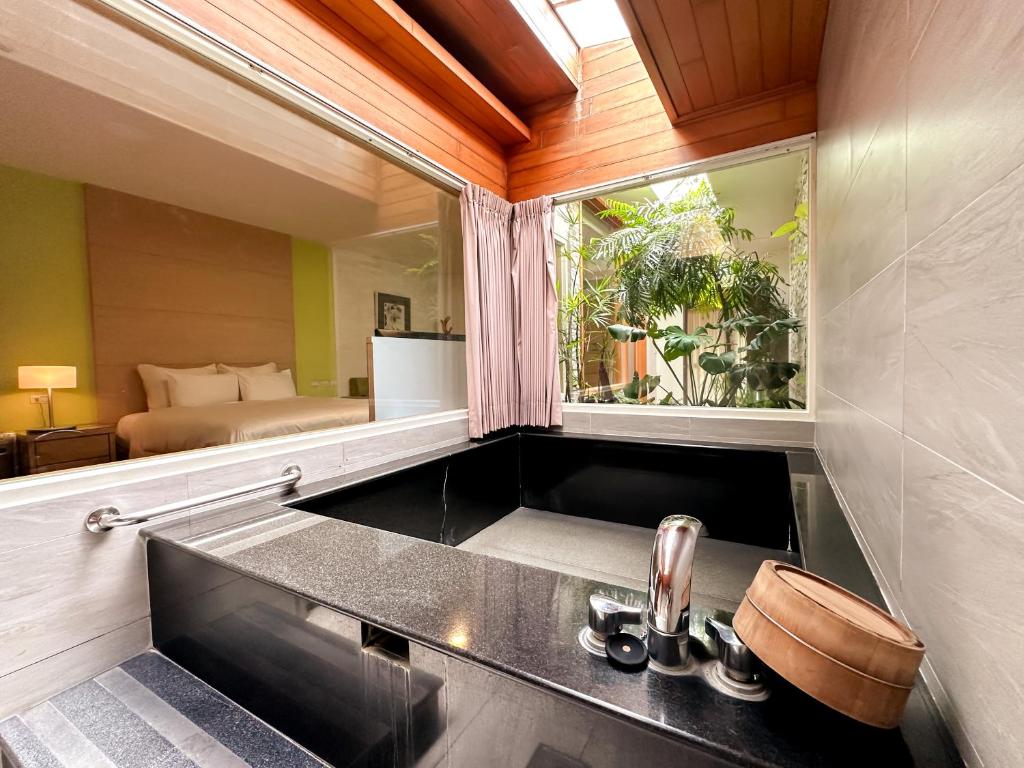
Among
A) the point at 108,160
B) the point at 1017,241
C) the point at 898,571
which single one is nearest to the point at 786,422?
the point at 898,571

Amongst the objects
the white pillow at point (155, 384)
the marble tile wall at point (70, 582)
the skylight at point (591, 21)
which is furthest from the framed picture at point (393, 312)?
the skylight at point (591, 21)

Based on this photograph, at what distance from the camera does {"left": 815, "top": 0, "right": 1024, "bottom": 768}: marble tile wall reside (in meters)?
0.45

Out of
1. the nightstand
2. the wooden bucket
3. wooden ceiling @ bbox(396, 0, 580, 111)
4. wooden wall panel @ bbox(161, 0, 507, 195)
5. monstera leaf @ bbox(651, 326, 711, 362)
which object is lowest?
the wooden bucket

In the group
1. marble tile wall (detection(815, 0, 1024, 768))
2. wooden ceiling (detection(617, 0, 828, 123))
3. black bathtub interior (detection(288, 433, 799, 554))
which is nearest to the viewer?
marble tile wall (detection(815, 0, 1024, 768))

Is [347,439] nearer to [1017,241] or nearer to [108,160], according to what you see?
[108,160]

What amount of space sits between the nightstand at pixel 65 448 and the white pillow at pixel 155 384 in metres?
0.12

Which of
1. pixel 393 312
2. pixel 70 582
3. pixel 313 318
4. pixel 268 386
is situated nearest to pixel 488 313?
pixel 393 312

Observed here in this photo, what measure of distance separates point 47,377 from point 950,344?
1.86 meters

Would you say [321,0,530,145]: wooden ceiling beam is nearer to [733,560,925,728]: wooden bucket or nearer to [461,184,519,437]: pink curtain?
[461,184,519,437]: pink curtain

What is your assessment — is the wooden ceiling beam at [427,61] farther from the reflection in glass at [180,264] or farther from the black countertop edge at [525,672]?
the black countertop edge at [525,672]

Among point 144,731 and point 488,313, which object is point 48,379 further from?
point 488,313

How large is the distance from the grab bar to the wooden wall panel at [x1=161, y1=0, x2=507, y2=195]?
1.50 metres

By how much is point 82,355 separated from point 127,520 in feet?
1.50

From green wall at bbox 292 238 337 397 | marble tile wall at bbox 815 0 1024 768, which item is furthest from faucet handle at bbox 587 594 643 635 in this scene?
green wall at bbox 292 238 337 397
